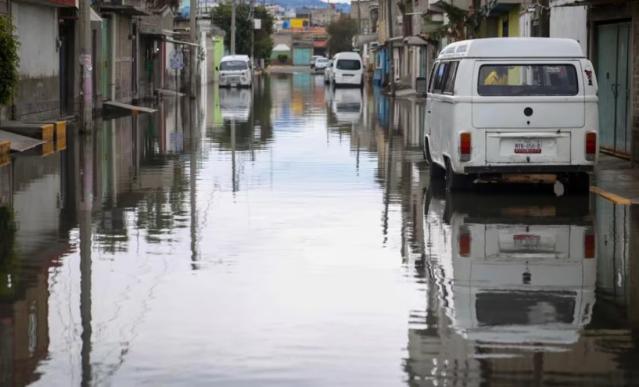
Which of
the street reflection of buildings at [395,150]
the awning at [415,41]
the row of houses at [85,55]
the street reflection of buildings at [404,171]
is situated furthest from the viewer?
the awning at [415,41]

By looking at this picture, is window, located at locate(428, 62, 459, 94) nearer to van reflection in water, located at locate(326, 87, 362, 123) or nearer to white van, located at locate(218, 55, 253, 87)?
van reflection in water, located at locate(326, 87, 362, 123)

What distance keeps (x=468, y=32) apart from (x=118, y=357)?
34557 millimetres

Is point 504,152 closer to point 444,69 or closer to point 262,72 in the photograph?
point 444,69

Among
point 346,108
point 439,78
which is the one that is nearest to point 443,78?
point 439,78

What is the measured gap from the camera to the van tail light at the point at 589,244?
40.2 ft

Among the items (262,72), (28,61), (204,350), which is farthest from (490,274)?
(262,72)

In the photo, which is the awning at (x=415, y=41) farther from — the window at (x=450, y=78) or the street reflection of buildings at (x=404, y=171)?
the window at (x=450, y=78)

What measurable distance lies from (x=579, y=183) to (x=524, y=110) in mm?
1335

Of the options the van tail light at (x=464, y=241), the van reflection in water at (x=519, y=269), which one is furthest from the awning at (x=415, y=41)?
the van tail light at (x=464, y=241)

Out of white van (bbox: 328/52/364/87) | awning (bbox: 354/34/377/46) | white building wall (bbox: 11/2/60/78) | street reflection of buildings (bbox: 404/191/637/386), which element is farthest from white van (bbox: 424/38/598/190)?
awning (bbox: 354/34/377/46)

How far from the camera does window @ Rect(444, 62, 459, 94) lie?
1748 centimetres

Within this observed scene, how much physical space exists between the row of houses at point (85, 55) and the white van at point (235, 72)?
259 inches

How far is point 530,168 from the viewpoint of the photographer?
55.0ft

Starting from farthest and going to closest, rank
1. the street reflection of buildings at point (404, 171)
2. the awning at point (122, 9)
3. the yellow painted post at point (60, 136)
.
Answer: the awning at point (122, 9) → the yellow painted post at point (60, 136) → the street reflection of buildings at point (404, 171)
